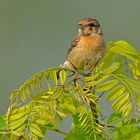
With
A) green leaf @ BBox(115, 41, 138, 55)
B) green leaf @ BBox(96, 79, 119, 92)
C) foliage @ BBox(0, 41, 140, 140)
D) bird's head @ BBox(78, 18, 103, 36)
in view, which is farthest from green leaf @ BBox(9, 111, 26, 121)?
bird's head @ BBox(78, 18, 103, 36)

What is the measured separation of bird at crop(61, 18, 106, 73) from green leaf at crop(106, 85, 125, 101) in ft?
2.00

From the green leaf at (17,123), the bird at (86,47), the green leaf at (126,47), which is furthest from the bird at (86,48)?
the green leaf at (17,123)

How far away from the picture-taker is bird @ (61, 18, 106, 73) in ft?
5.21

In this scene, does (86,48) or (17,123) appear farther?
(86,48)

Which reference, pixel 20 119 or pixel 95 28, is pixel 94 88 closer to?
pixel 20 119

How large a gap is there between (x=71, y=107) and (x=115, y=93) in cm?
10

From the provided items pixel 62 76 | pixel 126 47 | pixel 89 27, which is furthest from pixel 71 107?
pixel 89 27

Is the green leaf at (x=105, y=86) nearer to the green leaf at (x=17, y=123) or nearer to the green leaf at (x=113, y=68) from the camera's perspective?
the green leaf at (x=113, y=68)

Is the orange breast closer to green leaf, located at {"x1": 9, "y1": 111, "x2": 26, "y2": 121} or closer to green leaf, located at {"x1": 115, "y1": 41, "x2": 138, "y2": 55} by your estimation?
green leaf, located at {"x1": 115, "y1": 41, "x2": 138, "y2": 55}

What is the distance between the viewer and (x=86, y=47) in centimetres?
175

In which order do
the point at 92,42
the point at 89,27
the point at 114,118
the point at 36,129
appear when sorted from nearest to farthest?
the point at 36,129 → the point at 114,118 → the point at 92,42 → the point at 89,27

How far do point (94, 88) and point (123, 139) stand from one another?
0.13 metres

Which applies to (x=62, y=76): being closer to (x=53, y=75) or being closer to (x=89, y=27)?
(x=53, y=75)

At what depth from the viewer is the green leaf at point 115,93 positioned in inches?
32.7
